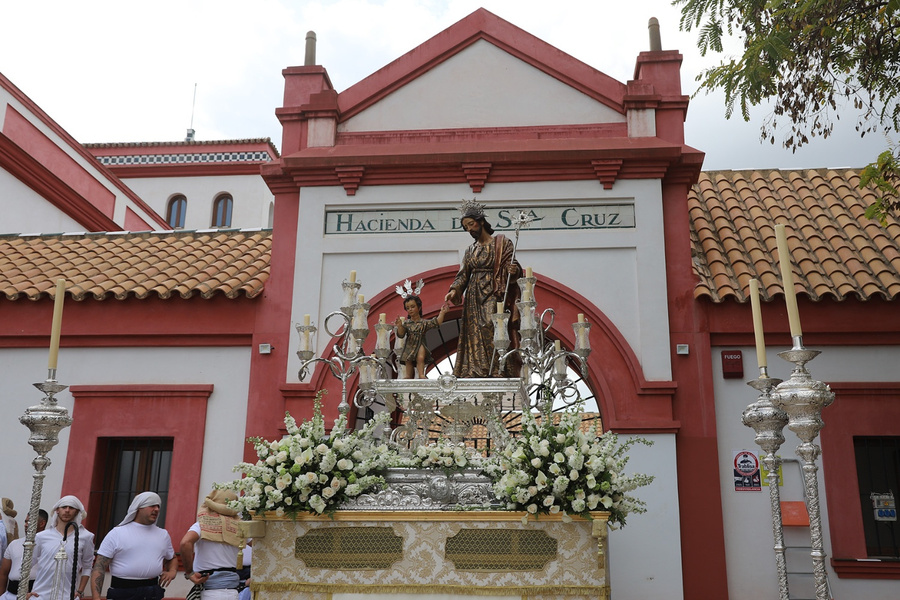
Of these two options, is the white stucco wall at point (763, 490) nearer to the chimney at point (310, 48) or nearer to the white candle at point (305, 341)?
the white candle at point (305, 341)

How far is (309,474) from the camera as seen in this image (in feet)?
18.0

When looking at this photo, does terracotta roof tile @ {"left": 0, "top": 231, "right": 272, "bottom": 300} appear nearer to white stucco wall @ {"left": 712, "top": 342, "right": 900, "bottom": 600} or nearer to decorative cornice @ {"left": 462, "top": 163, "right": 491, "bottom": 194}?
decorative cornice @ {"left": 462, "top": 163, "right": 491, "bottom": 194}

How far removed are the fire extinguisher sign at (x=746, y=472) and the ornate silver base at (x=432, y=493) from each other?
15.1 ft

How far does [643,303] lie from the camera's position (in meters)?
9.77

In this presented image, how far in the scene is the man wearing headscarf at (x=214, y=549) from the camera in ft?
22.0

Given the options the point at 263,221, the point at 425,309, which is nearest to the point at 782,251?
the point at 425,309

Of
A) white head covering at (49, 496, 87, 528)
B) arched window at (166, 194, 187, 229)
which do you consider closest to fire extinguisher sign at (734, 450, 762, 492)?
white head covering at (49, 496, 87, 528)

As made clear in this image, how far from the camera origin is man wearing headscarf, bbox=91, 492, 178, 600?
21.7 feet

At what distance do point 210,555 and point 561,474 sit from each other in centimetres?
304

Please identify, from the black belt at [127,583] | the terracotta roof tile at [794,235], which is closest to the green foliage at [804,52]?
the terracotta roof tile at [794,235]

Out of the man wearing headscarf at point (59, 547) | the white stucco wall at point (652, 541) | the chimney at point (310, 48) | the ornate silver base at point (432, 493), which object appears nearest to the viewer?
the ornate silver base at point (432, 493)

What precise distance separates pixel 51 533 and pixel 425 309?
4568 mm

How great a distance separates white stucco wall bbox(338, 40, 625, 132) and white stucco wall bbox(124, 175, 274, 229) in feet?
37.9

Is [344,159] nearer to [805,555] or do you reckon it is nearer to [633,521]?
[633,521]
